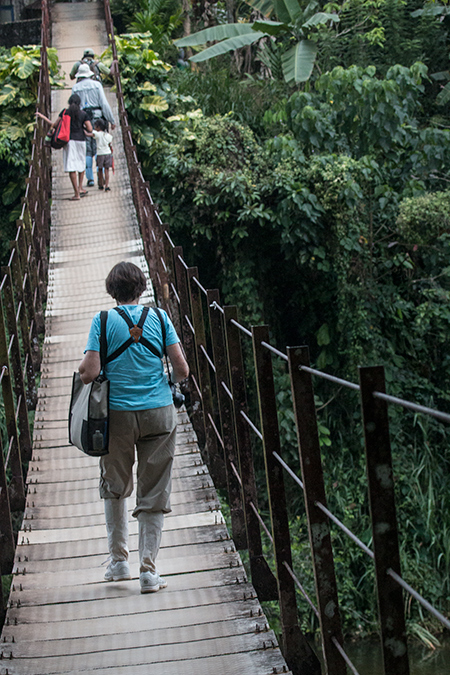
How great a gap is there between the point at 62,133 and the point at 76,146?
0.23m

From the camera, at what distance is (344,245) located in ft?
31.3

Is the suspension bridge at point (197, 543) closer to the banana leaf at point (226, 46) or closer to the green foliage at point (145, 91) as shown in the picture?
the green foliage at point (145, 91)

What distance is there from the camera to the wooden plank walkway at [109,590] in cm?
261

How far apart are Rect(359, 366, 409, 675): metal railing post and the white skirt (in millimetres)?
8039

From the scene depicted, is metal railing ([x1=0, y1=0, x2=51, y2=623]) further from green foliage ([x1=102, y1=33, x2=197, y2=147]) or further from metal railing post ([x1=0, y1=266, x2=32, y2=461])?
green foliage ([x1=102, y1=33, x2=197, y2=147])

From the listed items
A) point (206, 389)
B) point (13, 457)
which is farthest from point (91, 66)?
point (13, 457)

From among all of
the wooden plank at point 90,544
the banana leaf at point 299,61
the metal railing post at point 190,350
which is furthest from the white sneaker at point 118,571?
the banana leaf at point 299,61

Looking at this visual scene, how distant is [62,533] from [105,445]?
94 centimetres

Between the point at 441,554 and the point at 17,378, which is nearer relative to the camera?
the point at 17,378

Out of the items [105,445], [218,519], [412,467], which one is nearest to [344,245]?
[412,467]

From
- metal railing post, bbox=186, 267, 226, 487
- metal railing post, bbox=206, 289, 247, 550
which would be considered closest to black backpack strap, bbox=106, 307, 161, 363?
metal railing post, bbox=206, 289, 247, 550

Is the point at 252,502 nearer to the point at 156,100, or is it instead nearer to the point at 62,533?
the point at 62,533

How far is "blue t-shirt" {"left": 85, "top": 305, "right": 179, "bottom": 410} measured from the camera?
3033 mm

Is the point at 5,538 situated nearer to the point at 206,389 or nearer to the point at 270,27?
the point at 206,389
